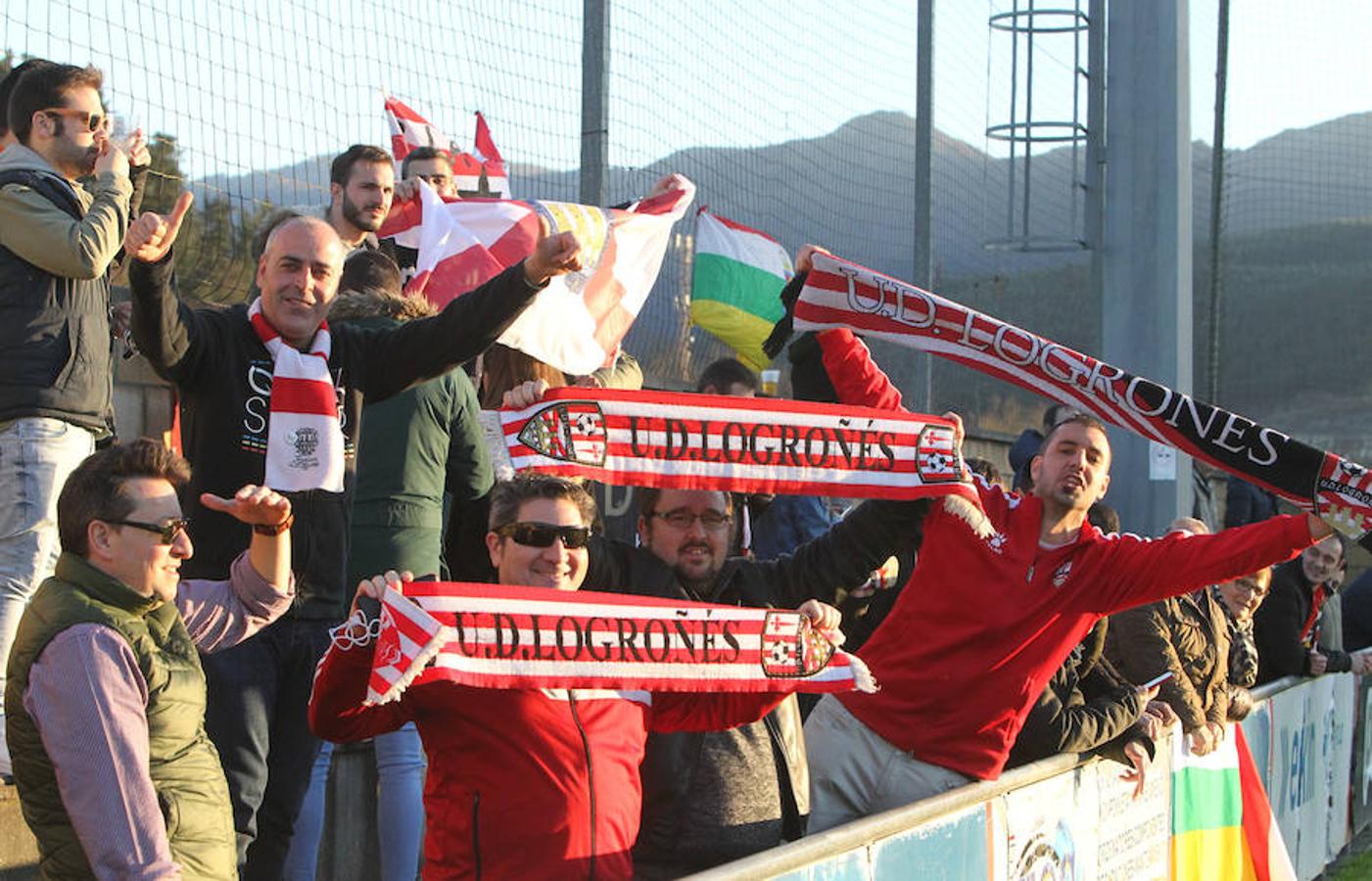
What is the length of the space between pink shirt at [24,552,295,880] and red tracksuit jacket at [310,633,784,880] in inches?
18.4

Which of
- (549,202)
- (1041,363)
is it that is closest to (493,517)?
(1041,363)

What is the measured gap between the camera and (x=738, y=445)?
456 cm

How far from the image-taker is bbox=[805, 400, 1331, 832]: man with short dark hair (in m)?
5.12

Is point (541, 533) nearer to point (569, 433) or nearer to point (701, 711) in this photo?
point (569, 433)

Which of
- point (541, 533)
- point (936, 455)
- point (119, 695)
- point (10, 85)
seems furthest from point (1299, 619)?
point (119, 695)

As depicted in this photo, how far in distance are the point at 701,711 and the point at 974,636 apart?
1.35 meters

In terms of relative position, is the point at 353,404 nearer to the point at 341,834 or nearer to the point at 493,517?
the point at 493,517

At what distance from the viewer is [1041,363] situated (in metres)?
5.32

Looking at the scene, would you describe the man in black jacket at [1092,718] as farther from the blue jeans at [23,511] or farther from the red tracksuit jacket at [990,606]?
the blue jeans at [23,511]

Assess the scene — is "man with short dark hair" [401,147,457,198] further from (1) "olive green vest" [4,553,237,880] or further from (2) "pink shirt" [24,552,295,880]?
(2) "pink shirt" [24,552,295,880]

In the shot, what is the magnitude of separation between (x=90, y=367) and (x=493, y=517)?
1241 millimetres

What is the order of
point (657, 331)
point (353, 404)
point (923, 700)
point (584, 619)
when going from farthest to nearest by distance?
1. point (657, 331)
2. point (923, 700)
3. point (353, 404)
4. point (584, 619)

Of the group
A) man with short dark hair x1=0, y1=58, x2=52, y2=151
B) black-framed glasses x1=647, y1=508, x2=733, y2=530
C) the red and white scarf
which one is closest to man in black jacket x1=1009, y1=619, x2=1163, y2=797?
black-framed glasses x1=647, y1=508, x2=733, y2=530

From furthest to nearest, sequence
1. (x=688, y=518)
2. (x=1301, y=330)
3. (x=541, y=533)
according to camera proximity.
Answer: (x=1301, y=330) < (x=688, y=518) < (x=541, y=533)
